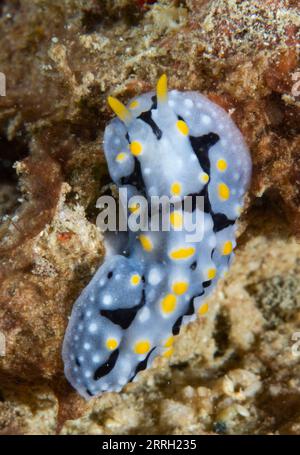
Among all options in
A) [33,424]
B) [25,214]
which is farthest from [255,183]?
[33,424]

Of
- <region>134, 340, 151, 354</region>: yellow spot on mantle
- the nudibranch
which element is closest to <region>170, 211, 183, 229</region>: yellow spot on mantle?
the nudibranch

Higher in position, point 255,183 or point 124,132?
point 124,132

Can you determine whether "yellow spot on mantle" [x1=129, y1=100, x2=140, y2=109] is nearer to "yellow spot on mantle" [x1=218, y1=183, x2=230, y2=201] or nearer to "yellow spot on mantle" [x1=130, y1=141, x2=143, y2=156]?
"yellow spot on mantle" [x1=130, y1=141, x2=143, y2=156]

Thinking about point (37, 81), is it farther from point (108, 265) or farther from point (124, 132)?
point (108, 265)

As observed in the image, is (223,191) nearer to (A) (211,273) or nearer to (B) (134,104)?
(A) (211,273)

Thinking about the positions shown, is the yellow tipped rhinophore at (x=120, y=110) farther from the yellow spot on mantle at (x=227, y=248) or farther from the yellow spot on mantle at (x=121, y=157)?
the yellow spot on mantle at (x=227, y=248)

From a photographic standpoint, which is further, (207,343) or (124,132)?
(207,343)

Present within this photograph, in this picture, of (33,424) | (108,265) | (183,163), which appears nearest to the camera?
(183,163)
